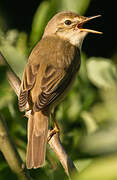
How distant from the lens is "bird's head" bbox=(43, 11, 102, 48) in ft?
12.7

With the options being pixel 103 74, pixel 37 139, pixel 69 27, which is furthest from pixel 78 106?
pixel 69 27

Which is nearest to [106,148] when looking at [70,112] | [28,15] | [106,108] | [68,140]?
[68,140]

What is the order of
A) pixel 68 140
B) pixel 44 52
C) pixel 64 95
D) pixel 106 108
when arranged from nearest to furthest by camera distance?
1. pixel 68 140
2. pixel 106 108
3. pixel 64 95
4. pixel 44 52

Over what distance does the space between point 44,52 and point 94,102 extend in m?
0.89

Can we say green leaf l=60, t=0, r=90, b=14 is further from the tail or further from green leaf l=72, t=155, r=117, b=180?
green leaf l=72, t=155, r=117, b=180

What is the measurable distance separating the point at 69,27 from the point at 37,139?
1.78 metres

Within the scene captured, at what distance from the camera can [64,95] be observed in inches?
111

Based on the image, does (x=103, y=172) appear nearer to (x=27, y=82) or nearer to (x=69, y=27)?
(x=27, y=82)

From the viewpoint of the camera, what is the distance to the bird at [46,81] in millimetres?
2549

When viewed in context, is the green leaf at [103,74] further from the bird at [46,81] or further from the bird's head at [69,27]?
the bird's head at [69,27]

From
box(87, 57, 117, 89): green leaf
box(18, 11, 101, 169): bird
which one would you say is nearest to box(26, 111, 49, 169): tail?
box(18, 11, 101, 169): bird

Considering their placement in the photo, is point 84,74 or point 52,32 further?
point 52,32

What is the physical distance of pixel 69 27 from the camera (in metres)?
4.04

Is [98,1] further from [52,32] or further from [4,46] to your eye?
[4,46]
